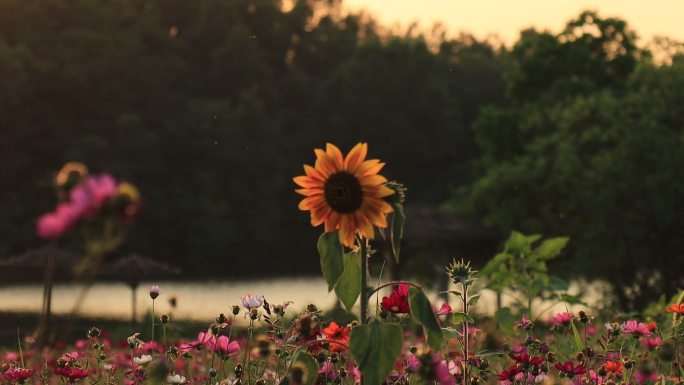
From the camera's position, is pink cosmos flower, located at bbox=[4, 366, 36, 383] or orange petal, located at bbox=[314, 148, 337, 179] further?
pink cosmos flower, located at bbox=[4, 366, 36, 383]

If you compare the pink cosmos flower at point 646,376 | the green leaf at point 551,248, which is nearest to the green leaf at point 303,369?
the pink cosmos flower at point 646,376

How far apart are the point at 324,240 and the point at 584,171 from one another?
21033 mm

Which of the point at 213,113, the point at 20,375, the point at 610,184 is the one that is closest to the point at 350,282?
the point at 20,375

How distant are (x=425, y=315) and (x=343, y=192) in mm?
415

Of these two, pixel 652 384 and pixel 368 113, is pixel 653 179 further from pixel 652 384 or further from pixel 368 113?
pixel 368 113

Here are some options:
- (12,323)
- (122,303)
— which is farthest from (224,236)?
(12,323)

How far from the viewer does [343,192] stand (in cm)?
284

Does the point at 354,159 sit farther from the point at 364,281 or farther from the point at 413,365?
the point at 413,365

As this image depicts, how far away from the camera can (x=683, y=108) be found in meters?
23.3

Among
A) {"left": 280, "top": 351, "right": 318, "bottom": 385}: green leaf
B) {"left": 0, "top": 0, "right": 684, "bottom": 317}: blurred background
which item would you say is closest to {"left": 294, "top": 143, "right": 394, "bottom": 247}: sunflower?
{"left": 280, "top": 351, "right": 318, "bottom": 385}: green leaf

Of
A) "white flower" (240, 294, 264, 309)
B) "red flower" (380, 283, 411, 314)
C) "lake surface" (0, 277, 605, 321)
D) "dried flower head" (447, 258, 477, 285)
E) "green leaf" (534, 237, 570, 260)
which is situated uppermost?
"lake surface" (0, 277, 605, 321)

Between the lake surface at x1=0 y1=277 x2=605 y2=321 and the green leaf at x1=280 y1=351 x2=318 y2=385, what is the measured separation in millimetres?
26020

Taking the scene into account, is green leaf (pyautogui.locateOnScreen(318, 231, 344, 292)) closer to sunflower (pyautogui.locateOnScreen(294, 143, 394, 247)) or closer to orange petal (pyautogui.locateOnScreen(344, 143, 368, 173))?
sunflower (pyautogui.locateOnScreen(294, 143, 394, 247))

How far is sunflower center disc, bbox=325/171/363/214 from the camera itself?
2811 millimetres
